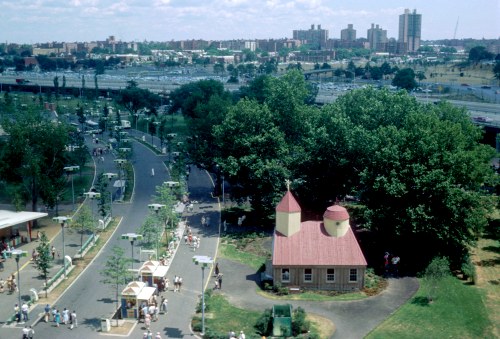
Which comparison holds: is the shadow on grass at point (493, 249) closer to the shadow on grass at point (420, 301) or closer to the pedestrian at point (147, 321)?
the shadow on grass at point (420, 301)

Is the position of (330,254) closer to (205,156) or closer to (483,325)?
(483,325)

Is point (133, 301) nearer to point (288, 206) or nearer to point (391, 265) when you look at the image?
point (288, 206)

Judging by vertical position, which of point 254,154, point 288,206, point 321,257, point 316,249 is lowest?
point 321,257

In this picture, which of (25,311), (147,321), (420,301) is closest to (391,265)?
(420,301)

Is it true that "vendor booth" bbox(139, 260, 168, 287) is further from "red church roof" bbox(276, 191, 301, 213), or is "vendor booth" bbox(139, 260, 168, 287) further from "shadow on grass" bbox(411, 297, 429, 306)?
"shadow on grass" bbox(411, 297, 429, 306)

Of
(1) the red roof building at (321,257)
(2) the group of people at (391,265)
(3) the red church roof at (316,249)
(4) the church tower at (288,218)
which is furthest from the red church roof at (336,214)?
(2) the group of people at (391,265)

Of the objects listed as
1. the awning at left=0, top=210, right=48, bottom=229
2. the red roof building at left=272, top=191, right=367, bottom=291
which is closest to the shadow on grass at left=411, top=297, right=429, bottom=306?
the red roof building at left=272, top=191, right=367, bottom=291
